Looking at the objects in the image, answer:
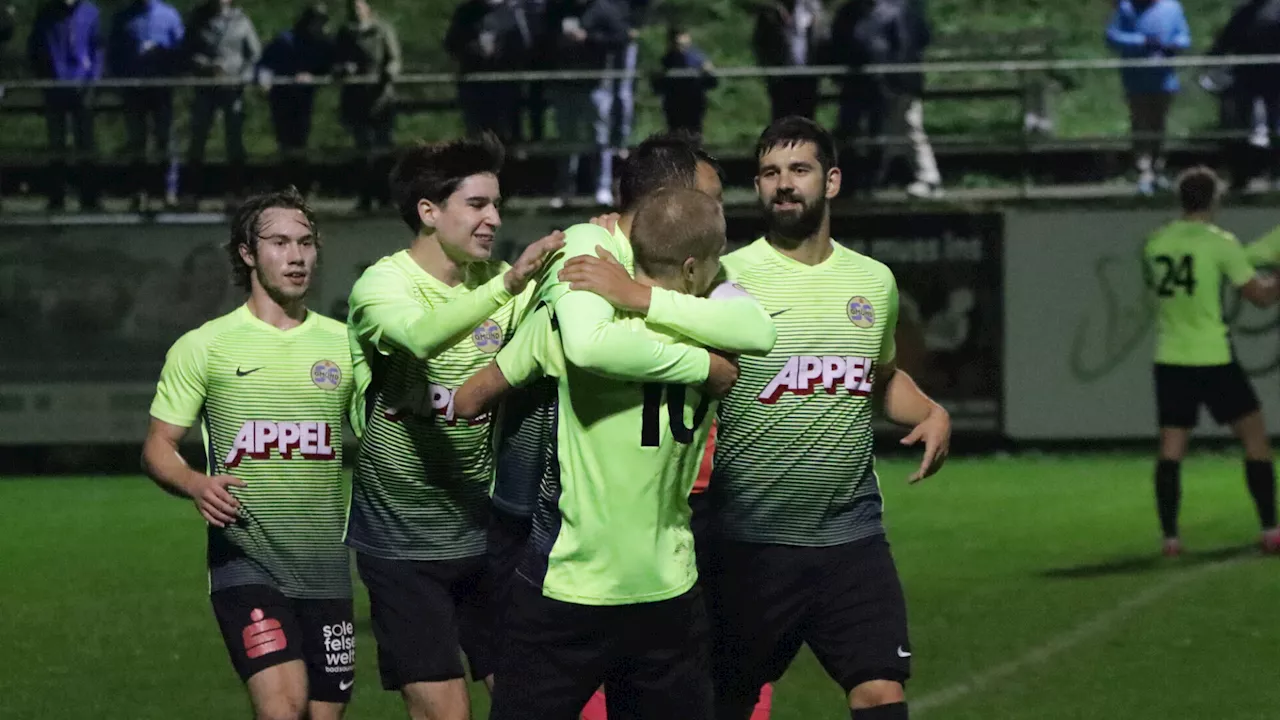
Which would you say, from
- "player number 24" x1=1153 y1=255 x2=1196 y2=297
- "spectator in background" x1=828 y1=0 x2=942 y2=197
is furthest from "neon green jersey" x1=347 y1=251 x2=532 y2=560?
"spectator in background" x1=828 y1=0 x2=942 y2=197

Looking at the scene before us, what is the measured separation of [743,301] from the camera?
4.81 m

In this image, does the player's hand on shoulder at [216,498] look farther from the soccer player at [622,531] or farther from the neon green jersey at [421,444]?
the soccer player at [622,531]

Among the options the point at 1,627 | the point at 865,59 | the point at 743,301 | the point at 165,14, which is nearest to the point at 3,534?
the point at 1,627

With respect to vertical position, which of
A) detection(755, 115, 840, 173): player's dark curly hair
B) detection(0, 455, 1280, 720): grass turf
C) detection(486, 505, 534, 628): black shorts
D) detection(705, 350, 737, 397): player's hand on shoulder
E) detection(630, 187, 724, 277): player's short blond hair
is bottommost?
detection(0, 455, 1280, 720): grass turf

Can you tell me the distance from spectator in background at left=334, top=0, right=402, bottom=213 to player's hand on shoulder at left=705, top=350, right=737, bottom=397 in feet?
39.6

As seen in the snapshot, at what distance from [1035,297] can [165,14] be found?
7.87m

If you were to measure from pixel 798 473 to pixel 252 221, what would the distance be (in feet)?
6.32

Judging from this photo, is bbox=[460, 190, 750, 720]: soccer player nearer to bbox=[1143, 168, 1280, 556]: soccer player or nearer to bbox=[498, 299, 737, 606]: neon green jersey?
bbox=[498, 299, 737, 606]: neon green jersey

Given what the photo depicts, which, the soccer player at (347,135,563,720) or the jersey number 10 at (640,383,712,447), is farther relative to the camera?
the soccer player at (347,135,563,720)

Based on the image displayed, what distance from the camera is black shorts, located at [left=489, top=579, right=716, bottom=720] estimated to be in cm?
478

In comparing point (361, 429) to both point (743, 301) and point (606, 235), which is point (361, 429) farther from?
point (743, 301)

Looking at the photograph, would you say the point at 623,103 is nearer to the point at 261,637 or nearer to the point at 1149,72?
the point at 1149,72

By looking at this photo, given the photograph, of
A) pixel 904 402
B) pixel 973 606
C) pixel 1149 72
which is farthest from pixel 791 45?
pixel 904 402

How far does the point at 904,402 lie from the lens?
6250mm
